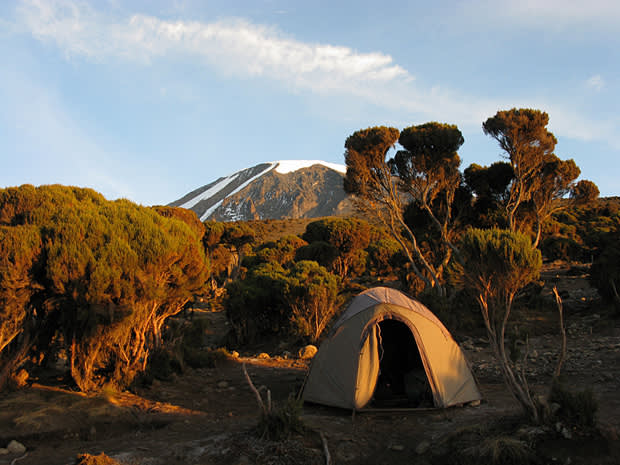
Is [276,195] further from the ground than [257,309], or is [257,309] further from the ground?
[276,195]

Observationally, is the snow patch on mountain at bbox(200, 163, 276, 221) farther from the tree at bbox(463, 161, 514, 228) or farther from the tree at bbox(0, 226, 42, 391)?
the tree at bbox(0, 226, 42, 391)

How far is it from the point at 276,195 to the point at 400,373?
147555 mm

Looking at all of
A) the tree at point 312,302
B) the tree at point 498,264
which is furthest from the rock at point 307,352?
the tree at point 498,264

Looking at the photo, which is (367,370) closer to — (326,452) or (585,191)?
(326,452)

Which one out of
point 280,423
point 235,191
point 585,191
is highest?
point 235,191

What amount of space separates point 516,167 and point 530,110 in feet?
9.30

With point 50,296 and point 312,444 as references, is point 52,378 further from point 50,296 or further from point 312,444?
point 312,444

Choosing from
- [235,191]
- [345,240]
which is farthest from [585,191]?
[235,191]

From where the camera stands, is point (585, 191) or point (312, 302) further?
point (585, 191)

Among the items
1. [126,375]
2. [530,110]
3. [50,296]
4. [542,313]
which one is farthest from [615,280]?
[50,296]

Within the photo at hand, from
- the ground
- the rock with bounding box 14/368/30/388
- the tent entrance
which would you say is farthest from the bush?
the rock with bounding box 14/368/30/388

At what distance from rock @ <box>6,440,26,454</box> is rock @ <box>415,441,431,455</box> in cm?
558

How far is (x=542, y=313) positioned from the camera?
55.6ft

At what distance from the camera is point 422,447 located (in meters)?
5.35
